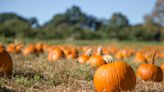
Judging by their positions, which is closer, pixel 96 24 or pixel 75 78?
pixel 75 78

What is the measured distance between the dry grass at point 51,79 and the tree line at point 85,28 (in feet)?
63.1

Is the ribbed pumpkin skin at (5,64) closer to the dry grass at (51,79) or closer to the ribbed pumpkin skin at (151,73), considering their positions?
the dry grass at (51,79)

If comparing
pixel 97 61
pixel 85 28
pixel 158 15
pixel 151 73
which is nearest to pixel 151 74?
pixel 151 73

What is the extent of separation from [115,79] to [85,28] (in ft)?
167

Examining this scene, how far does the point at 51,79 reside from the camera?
5223mm

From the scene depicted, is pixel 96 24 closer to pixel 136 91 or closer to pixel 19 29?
pixel 19 29

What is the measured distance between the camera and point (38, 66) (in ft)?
20.0

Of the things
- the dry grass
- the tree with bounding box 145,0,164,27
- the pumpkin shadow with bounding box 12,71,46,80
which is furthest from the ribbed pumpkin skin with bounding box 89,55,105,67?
the tree with bounding box 145,0,164,27

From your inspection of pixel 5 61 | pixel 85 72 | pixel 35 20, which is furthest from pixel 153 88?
pixel 35 20

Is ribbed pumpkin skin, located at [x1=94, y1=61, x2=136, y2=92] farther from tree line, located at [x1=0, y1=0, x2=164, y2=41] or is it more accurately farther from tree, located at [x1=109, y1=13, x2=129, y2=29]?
tree, located at [x1=109, y1=13, x2=129, y2=29]

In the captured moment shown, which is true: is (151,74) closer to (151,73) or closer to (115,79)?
(151,73)

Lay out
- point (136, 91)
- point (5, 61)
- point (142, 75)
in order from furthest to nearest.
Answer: point (142, 75) < point (5, 61) < point (136, 91)

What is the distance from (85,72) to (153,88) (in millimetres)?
1075

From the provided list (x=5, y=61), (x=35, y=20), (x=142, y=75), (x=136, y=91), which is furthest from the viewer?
(x=35, y=20)
